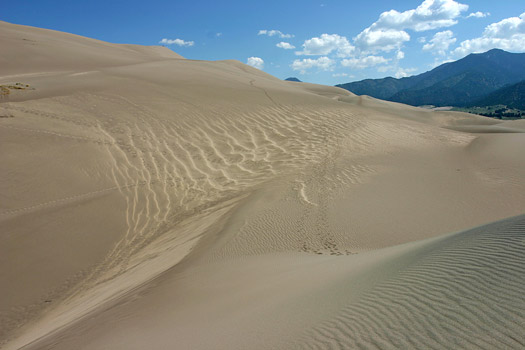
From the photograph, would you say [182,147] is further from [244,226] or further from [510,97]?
[510,97]

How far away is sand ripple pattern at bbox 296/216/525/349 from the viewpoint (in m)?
1.74

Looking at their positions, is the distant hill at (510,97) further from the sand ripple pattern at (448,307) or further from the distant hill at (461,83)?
the sand ripple pattern at (448,307)

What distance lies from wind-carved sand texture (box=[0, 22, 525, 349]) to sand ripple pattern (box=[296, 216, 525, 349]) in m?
0.01

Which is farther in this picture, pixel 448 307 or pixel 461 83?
pixel 461 83

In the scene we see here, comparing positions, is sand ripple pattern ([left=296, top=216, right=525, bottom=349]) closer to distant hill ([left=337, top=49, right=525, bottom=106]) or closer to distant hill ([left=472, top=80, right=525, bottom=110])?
distant hill ([left=472, top=80, right=525, bottom=110])

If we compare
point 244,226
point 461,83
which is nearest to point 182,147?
point 244,226

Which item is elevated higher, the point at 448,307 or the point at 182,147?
the point at 182,147

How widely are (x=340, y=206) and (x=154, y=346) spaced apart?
4295 mm

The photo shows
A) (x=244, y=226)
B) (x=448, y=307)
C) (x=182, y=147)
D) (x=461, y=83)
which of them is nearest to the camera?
(x=448, y=307)

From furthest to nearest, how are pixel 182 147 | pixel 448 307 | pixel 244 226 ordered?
pixel 182 147
pixel 244 226
pixel 448 307

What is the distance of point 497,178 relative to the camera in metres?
7.39

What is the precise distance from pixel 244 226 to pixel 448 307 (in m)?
3.76

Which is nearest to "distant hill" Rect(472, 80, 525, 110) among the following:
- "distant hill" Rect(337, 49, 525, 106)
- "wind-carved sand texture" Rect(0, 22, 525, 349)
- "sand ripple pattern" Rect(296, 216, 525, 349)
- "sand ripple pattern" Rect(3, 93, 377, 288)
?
"distant hill" Rect(337, 49, 525, 106)

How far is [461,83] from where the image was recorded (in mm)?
140875
